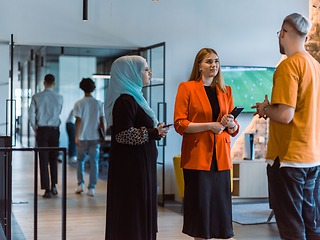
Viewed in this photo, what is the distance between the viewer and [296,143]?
2172 mm

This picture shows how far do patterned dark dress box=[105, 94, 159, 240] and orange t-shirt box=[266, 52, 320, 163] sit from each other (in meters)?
0.95

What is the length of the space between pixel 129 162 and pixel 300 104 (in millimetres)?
1175

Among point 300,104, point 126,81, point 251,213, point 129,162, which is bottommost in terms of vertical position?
point 251,213

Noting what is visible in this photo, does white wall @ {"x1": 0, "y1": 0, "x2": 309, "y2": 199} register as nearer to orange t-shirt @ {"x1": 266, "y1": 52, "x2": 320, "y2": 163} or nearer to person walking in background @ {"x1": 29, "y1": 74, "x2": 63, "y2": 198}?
person walking in background @ {"x1": 29, "y1": 74, "x2": 63, "y2": 198}

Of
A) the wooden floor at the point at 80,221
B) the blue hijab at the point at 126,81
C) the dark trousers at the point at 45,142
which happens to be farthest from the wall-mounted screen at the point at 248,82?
the blue hijab at the point at 126,81

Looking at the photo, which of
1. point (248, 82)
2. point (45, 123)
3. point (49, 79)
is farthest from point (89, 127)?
point (248, 82)

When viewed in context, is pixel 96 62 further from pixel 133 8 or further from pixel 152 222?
pixel 152 222

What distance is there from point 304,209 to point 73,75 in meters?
9.57

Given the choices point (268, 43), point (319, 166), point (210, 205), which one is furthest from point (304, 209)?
point (268, 43)

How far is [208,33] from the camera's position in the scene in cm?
640

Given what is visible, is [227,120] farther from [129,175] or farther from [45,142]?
[45,142]

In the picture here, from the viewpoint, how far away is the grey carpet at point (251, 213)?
15.8 feet

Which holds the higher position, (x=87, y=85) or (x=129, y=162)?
(x=87, y=85)

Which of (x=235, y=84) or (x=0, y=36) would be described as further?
(x=235, y=84)
